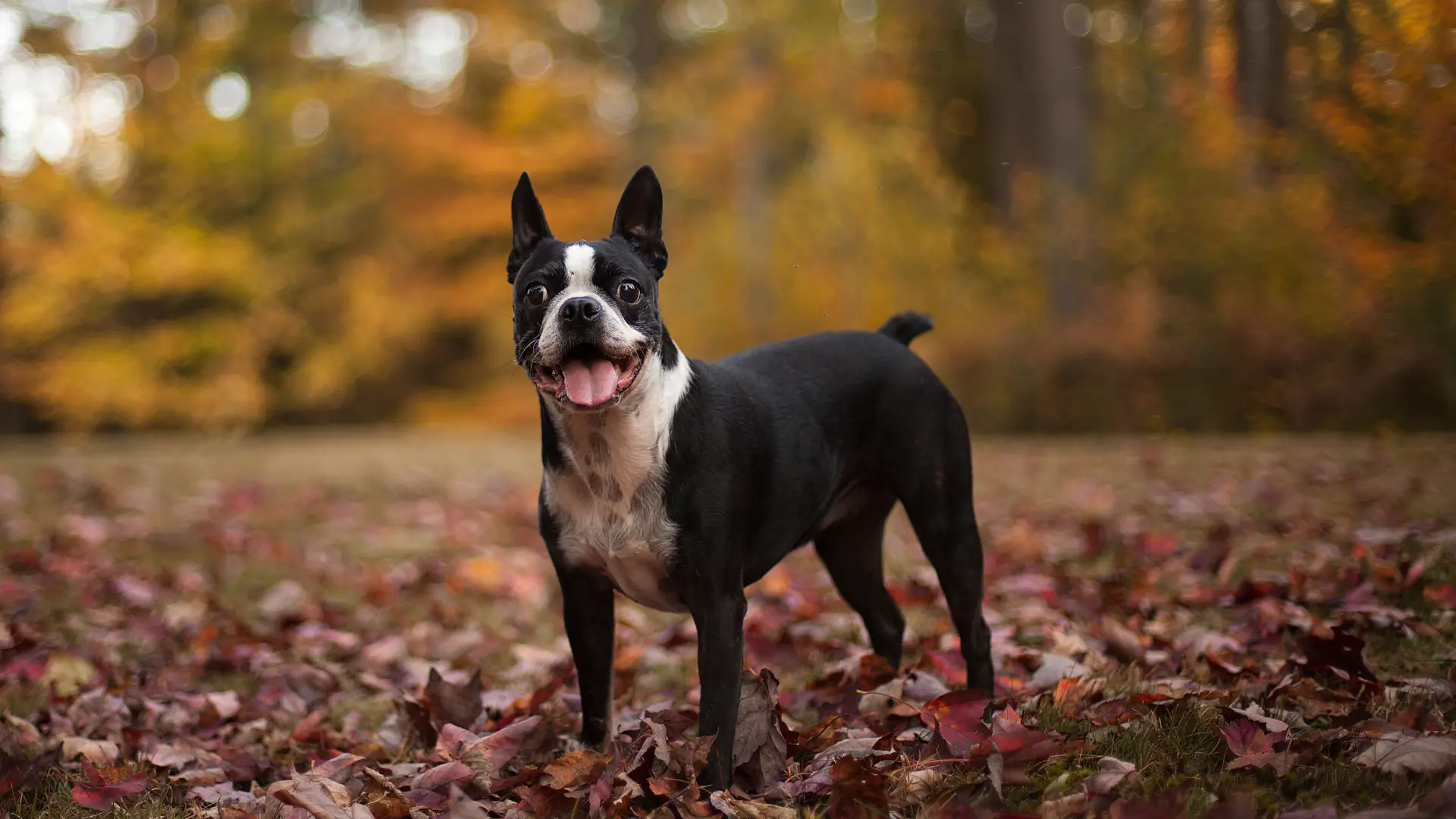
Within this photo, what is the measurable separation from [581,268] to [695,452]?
557mm

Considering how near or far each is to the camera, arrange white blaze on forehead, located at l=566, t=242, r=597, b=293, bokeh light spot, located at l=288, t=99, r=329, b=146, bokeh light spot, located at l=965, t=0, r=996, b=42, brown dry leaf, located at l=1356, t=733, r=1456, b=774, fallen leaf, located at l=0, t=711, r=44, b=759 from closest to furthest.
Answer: brown dry leaf, located at l=1356, t=733, r=1456, b=774 → white blaze on forehead, located at l=566, t=242, r=597, b=293 → fallen leaf, located at l=0, t=711, r=44, b=759 → bokeh light spot, located at l=965, t=0, r=996, b=42 → bokeh light spot, located at l=288, t=99, r=329, b=146

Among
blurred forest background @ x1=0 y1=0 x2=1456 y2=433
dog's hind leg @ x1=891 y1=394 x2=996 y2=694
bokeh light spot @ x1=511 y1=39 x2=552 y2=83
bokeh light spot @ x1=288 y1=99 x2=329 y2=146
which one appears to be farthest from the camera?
bokeh light spot @ x1=511 y1=39 x2=552 y2=83

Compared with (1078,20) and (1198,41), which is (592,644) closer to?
(1198,41)

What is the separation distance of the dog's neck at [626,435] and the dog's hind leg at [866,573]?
1023 millimetres

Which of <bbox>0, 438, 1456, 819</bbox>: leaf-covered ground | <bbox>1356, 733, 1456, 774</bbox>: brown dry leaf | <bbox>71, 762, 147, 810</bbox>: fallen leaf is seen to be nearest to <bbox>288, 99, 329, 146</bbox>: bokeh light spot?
<bbox>0, 438, 1456, 819</bbox>: leaf-covered ground

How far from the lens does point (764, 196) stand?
768 inches

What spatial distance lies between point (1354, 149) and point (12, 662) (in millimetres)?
9964

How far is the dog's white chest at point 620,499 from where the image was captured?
2.93 metres

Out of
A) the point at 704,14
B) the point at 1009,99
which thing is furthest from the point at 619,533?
the point at 704,14

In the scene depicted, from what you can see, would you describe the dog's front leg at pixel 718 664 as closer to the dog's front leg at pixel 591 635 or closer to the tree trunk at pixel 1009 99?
the dog's front leg at pixel 591 635

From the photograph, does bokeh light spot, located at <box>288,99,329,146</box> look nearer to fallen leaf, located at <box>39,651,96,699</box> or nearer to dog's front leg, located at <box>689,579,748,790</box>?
fallen leaf, located at <box>39,651,96,699</box>

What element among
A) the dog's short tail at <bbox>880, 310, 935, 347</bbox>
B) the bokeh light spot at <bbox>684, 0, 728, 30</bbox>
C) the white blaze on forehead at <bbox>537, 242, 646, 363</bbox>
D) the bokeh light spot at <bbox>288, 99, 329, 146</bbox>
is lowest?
the dog's short tail at <bbox>880, 310, 935, 347</bbox>

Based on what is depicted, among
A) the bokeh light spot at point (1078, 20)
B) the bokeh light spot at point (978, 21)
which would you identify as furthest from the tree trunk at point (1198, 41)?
the bokeh light spot at point (978, 21)

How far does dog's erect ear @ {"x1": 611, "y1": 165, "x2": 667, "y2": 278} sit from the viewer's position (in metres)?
3.20
